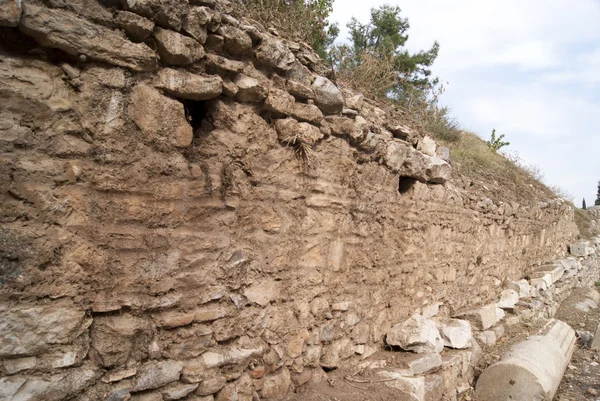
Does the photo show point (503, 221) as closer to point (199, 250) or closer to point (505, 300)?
point (505, 300)

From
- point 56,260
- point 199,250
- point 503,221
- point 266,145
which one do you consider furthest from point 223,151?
point 503,221

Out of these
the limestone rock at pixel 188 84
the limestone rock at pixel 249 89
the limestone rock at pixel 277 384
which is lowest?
the limestone rock at pixel 277 384

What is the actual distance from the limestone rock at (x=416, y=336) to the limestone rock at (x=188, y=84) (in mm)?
2763

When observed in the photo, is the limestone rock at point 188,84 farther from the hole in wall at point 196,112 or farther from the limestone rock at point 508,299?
the limestone rock at point 508,299

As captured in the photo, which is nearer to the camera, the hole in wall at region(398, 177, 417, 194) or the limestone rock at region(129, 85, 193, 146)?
the limestone rock at region(129, 85, 193, 146)

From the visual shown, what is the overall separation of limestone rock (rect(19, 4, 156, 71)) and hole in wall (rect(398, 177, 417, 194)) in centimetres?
310

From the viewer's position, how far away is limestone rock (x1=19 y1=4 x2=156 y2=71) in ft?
5.69

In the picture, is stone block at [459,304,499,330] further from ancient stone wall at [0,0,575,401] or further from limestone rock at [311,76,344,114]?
limestone rock at [311,76,344,114]

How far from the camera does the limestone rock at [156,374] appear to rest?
2.03 m

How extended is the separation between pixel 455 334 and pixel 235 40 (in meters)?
3.71

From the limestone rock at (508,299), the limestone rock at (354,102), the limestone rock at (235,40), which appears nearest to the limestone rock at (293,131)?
the limestone rock at (235,40)

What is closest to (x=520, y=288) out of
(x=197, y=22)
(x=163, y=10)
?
(x=197, y=22)

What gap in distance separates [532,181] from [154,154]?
10.7m

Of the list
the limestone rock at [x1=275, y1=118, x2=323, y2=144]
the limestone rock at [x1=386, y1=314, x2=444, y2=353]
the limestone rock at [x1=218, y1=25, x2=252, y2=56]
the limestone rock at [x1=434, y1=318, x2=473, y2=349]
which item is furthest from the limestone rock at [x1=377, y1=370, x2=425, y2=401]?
the limestone rock at [x1=218, y1=25, x2=252, y2=56]
